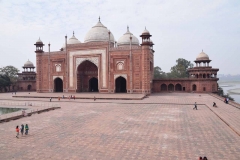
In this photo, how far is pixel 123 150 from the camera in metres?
5.66

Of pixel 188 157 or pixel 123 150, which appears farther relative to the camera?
pixel 123 150

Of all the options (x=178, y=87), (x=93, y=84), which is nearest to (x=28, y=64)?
(x=93, y=84)

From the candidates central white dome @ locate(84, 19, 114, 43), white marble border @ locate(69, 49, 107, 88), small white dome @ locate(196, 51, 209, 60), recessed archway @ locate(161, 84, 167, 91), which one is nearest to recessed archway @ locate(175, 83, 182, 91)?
recessed archway @ locate(161, 84, 167, 91)

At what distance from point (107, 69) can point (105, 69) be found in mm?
249

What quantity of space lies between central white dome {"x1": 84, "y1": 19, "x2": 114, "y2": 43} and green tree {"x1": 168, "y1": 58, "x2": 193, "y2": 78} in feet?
58.1

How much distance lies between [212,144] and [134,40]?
22883 mm

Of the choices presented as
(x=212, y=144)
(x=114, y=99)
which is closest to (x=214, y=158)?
(x=212, y=144)

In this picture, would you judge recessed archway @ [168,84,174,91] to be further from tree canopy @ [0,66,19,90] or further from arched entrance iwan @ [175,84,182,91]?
tree canopy @ [0,66,19,90]

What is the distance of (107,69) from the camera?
936 inches

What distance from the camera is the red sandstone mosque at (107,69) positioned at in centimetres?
2258

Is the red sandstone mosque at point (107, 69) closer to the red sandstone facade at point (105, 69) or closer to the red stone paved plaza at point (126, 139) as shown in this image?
the red sandstone facade at point (105, 69)

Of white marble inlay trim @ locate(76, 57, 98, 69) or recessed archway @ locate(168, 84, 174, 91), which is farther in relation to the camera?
recessed archway @ locate(168, 84, 174, 91)

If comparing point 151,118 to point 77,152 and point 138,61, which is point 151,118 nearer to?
point 77,152

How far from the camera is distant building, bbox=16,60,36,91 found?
32.1 metres
